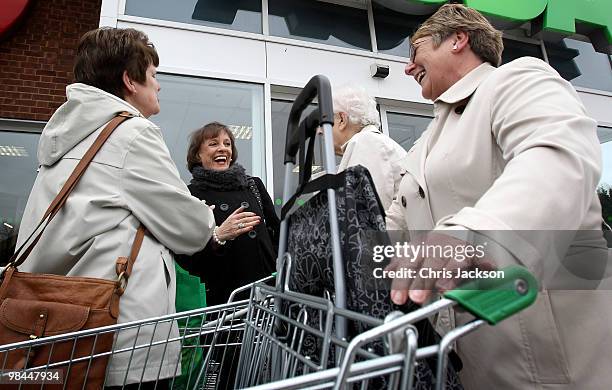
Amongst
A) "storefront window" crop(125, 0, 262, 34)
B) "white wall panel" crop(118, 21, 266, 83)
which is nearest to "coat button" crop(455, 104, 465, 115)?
"white wall panel" crop(118, 21, 266, 83)

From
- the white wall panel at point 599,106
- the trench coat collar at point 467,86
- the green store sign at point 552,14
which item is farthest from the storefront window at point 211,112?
the white wall panel at point 599,106

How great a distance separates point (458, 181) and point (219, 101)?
369 centimetres

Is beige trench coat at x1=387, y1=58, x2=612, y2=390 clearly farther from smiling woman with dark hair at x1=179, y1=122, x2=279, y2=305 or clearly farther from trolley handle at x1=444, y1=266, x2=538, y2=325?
smiling woman with dark hair at x1=179, y1=122, x2=279, y2=305

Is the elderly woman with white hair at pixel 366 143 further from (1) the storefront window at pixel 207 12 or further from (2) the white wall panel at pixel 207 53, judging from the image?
(1) the storefront window at pixel 207 12

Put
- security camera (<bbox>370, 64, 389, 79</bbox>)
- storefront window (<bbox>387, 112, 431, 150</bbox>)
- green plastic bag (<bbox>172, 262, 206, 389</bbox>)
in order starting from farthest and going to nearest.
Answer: storefront window (<bbox>387, 112, 431, 150</bbox>) < security camera (<bbox>370, 64, 389, 79</bbox>) < green plastic bag (<bbox>172, 262, 206, 389</bbox>)

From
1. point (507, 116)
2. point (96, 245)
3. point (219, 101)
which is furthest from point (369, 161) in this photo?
point (219, 101)

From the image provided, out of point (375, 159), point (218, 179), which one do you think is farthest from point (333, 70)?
point (375, 159)

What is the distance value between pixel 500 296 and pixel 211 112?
4.07m

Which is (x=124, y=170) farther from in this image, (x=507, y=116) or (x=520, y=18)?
(x=520, y=18)

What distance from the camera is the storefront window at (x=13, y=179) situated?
4348 mm

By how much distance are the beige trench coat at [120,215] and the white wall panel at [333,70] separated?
317cm

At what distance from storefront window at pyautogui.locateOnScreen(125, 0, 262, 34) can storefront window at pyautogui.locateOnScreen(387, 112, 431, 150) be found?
1939 mm

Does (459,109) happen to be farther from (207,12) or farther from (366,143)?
(207,12)

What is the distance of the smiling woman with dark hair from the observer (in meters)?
2.37
